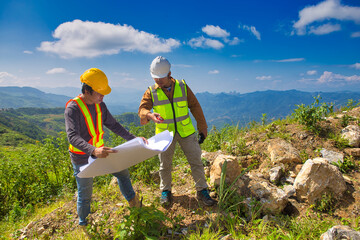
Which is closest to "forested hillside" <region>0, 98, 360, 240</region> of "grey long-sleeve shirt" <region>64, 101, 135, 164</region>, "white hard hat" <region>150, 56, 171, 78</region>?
"grey long-sleeve shirt" <region>64, 101, 135, 164</region>

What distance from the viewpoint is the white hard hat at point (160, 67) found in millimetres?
3110

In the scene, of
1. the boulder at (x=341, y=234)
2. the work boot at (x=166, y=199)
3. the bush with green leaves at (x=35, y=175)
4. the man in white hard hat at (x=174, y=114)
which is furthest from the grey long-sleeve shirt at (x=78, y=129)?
the bush with green leaves at (x=35, y=175)

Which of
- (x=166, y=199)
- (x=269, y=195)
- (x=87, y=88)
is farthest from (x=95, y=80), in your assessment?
(x=269, y=195)

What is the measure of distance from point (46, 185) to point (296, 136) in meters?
6.89

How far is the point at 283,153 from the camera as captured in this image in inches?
168

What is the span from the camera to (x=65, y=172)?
5.81 m

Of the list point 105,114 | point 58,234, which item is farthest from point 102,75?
point 58,234

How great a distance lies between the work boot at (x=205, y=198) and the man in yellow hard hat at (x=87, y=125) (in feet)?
3.90

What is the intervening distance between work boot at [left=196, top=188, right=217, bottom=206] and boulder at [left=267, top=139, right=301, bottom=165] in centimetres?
174

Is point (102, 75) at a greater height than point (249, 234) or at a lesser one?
greater

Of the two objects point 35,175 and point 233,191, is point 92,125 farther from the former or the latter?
point 35,175

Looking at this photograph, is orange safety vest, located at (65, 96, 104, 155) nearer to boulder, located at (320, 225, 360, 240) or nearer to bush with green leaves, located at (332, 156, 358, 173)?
boulder, located at (320, 225, 360, 240)

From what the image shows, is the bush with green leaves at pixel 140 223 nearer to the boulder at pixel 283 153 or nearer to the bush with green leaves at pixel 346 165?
the boulder at pixel 283 153

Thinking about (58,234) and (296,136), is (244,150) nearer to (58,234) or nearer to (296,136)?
(296,136)
